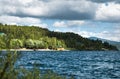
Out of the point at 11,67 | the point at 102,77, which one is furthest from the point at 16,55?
the point at 102,77

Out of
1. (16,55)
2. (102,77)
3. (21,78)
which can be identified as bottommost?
(102,77)

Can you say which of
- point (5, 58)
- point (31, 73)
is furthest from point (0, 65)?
point (31, 73)

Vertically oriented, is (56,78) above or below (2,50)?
below

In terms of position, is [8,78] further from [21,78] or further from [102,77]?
[102,77]

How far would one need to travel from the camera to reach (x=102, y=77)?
47625 mm

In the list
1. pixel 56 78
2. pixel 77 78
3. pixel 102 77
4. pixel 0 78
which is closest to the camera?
pixel 0 78

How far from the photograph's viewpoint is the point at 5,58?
13.2 meters

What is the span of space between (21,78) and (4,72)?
45.6 inches

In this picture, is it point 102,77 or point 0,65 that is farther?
point 102,77

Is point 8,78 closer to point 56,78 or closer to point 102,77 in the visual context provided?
point 56,78

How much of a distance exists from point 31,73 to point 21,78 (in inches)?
24.4

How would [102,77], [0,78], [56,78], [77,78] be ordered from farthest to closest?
[102,77], [77,78], [56,78], [0,78]

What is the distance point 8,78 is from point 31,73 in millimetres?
922

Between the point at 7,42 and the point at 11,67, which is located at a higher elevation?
the point at 7,42
